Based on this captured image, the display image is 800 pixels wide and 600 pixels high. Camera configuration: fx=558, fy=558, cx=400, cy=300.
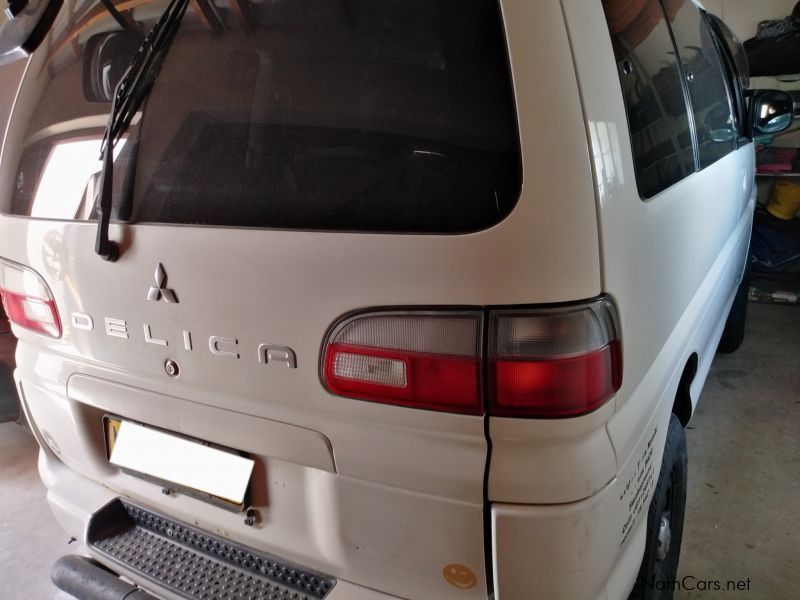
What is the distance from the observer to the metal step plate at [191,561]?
48.6 inches

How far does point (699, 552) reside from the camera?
6.63 ft

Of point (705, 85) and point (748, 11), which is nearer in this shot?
point (705, 85)

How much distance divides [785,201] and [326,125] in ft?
Answer: 18.5

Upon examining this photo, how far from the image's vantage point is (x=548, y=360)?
2.99 ft

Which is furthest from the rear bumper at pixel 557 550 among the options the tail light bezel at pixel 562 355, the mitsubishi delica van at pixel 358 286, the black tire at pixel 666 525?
the black tire at pixel 666 525

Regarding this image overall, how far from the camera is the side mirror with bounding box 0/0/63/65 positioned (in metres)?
1.33

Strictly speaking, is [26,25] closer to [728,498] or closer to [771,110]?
[728,498]

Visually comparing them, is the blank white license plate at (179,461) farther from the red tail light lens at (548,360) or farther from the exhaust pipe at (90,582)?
the red tail light lens at (548,360)

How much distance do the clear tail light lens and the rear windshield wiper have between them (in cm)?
58

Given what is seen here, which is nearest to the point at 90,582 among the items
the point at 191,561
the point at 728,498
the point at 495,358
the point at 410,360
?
the point at 191,561

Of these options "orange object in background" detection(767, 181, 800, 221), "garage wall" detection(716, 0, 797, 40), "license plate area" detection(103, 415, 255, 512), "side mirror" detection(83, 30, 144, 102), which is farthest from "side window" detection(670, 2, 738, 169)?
"garage wall" detection(716, 0, 797, 40)

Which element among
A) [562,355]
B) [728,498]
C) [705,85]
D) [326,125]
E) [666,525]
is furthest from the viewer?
[728,498]

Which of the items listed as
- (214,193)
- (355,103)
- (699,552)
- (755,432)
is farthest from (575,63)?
(755,432)

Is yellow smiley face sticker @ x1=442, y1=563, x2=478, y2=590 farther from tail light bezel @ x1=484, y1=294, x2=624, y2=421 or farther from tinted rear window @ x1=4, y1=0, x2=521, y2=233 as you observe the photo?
tinted rear window @ x1=4, y1=0, x2=521, y2=233
